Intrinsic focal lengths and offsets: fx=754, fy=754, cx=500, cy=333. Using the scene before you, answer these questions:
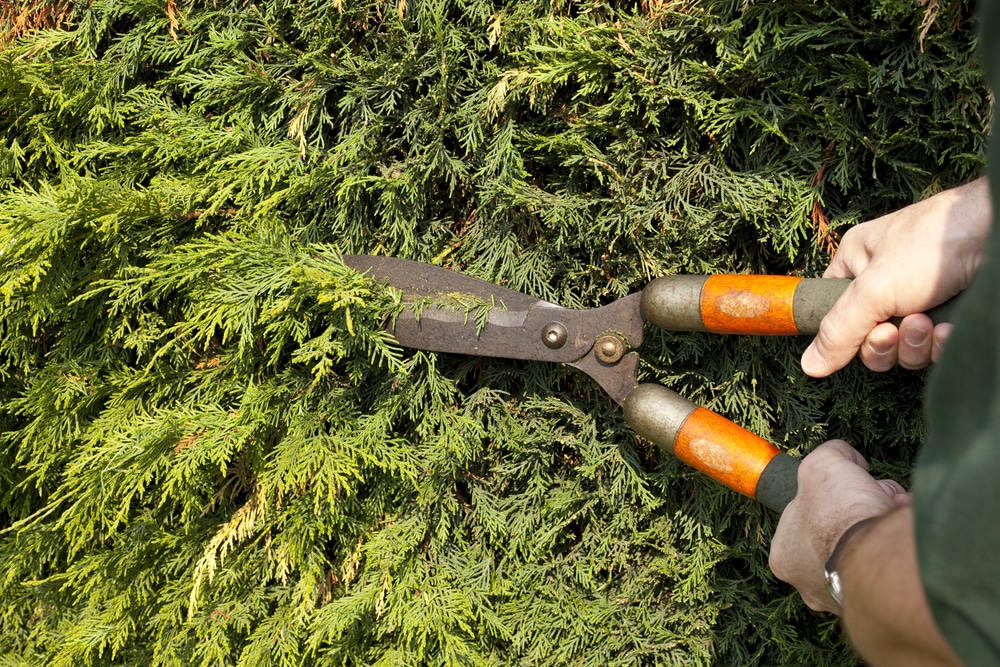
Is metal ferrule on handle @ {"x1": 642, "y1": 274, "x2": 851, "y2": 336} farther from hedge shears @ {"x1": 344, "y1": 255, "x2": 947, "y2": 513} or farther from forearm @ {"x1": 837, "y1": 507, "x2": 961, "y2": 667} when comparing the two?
forearm @ {"x1": 837, "y1": 507, "x2": 961, "y2": 667}

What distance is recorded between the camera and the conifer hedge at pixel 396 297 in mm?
2250

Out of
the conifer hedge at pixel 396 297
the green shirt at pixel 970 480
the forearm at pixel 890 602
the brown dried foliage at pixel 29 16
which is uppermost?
the green shirt at pixel 970 480

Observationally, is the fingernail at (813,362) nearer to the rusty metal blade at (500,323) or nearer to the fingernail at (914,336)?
the fingernail at (914,336)

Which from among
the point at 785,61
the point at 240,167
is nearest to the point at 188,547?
the point at 240,167

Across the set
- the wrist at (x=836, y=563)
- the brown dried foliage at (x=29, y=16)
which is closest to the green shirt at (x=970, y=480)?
the wrist at (x=836, y=563)

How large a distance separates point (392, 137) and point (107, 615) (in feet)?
6.86

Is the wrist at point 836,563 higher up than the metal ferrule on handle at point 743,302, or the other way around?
the metal ferrule on handle at point 743,302

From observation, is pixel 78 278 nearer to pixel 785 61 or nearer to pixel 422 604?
pixel 422 604

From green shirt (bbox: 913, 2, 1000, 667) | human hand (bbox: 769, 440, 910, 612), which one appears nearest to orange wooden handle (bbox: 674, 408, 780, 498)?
human hand (bbox: 769, 440, 910, 612)

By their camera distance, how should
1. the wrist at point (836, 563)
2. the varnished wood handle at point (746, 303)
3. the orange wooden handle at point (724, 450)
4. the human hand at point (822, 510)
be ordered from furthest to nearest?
the orange wooden handle at point (724, 450), the varnished wood handle at point (746, 303), the human hand at point (822, 510), the wrist at point (836, 563)

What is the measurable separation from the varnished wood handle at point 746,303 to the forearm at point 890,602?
77 centimetres

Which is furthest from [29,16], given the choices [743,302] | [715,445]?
[715,445]

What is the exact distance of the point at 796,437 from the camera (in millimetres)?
2350

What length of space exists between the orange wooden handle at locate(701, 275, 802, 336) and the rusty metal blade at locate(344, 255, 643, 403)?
10.5 inches
